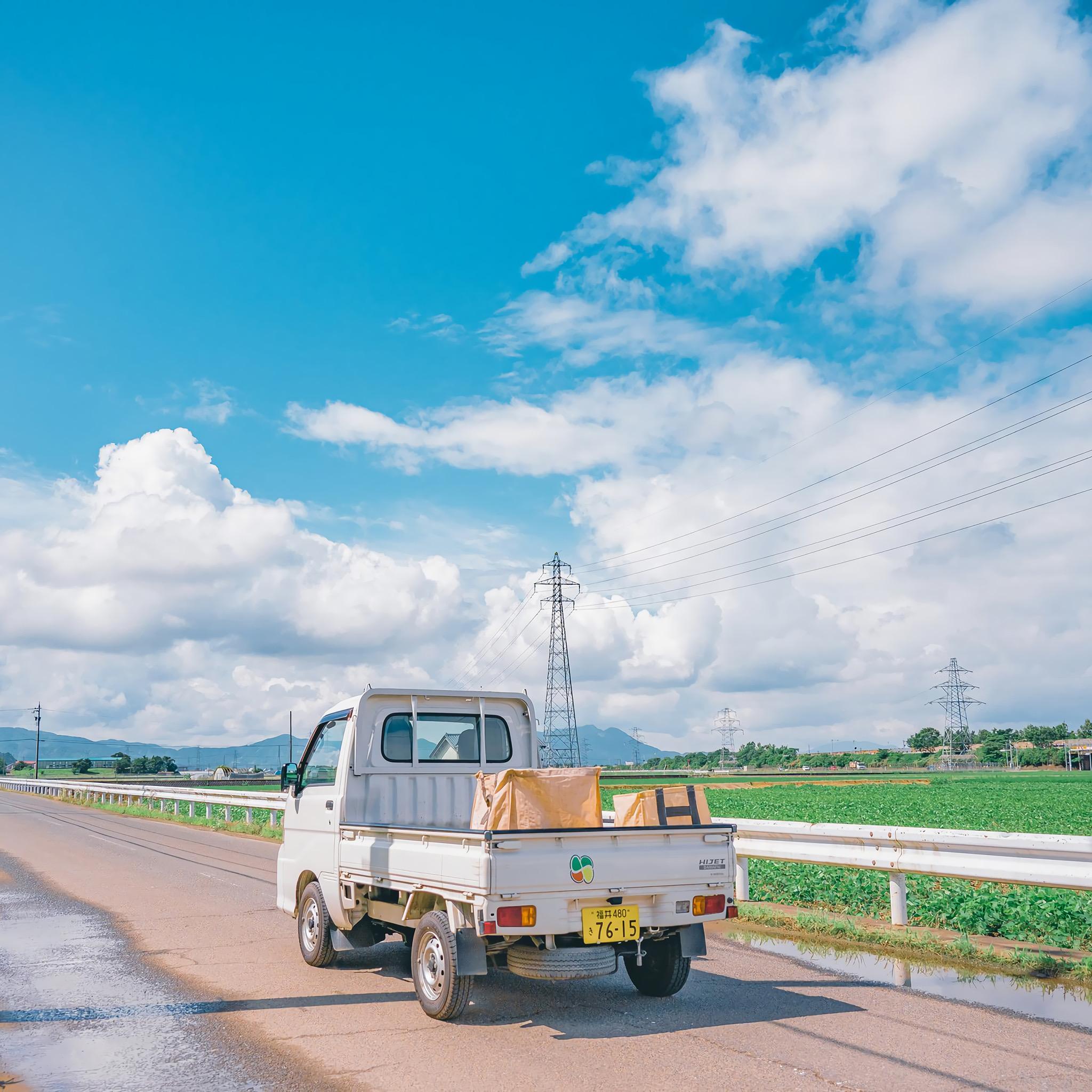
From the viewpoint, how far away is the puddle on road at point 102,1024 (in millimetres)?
5805

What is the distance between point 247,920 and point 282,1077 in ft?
20.0

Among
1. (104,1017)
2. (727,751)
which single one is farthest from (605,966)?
(727,751)

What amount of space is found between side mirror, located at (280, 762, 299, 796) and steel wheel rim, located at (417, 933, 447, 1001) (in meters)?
2.96

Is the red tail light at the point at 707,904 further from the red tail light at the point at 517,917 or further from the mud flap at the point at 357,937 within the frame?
the mud flap at the point at 357,937

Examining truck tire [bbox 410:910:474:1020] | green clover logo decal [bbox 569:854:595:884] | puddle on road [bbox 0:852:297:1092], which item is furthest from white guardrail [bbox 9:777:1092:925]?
puddle on road [bbox 0:852:297:1092]

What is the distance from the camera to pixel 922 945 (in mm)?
9336

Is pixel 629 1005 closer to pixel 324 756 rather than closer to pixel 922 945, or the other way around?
pixel 922 945

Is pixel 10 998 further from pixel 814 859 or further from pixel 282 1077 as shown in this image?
pixel 814 859

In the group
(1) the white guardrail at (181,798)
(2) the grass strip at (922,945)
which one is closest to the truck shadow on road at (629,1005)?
(2) the grass strip at (922,945)

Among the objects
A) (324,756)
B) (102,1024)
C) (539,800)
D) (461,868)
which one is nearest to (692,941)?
(539,800)

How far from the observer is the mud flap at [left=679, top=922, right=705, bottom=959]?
7.47 metres

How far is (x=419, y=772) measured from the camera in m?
9.12

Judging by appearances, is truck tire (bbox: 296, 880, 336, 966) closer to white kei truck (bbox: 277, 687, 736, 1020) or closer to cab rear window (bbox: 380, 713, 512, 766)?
white kei truck (bbox: 277, 687, 736, 1020)

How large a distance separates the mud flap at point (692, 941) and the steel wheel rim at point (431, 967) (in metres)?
1.73
